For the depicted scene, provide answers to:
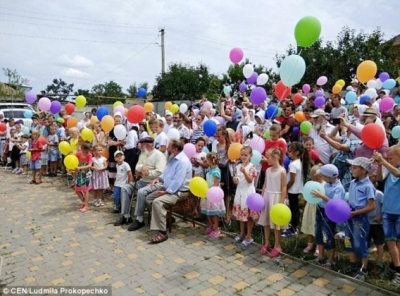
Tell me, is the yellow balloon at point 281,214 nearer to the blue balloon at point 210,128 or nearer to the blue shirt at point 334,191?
the blue shirt at point 334,191

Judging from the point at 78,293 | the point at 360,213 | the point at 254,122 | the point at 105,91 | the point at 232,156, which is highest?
the point at 105,91

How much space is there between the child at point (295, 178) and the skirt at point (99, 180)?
395 cm

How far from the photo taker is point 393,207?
11.9 feet

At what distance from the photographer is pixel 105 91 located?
215ft

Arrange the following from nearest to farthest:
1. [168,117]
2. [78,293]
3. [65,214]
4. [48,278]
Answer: [78,293], [48,278], [65,214], [168,117]

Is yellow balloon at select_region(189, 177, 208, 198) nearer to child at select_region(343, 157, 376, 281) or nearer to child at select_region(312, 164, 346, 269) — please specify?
child at select_region(312, 164, 346, 269)

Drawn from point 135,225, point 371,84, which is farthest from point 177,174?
point 371,84

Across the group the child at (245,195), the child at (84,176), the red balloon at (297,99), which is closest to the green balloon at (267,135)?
the child at (245,195)

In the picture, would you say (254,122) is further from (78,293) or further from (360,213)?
(78,293)

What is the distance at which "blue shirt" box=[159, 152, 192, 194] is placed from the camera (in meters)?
5.41

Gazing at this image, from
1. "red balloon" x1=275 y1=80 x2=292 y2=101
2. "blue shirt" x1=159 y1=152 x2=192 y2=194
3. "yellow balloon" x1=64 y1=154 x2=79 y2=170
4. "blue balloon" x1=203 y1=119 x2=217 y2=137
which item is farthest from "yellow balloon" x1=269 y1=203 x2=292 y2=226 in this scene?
"yellow balloon" x1=64 y1=154 x2=79 y2=170

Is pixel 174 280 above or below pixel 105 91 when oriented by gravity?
below

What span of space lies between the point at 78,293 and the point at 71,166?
340cm

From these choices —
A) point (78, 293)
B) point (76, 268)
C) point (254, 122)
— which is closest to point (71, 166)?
point (76, 268)
